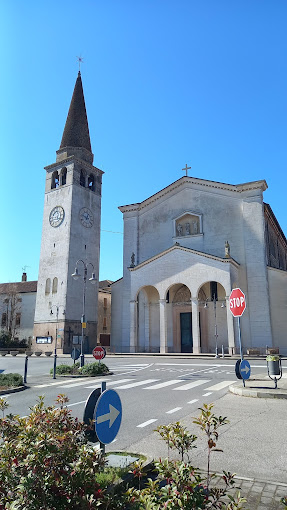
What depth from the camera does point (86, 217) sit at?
45.8m

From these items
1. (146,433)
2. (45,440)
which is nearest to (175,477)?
(45,440)

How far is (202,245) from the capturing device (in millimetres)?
36469

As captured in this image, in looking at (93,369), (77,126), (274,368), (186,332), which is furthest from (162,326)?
(77,126)

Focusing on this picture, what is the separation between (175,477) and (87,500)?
65 centimetres

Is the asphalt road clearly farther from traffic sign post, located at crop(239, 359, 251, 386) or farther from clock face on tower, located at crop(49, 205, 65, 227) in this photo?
clock face on tower, located at crop(49, 205, 65, 227)

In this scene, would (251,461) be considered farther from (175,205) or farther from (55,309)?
(55,309)

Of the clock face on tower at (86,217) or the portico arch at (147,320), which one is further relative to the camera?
the clock face on tower at (86,217)

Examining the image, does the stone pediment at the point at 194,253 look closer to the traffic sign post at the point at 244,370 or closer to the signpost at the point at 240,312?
the signpost at the point at 240,312

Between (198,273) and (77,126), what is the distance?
28.2m

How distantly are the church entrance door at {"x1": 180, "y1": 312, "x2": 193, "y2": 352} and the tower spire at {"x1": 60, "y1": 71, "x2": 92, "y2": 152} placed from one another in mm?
26685

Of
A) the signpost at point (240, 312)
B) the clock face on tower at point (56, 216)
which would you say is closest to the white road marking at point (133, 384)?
the signpost at point (240, 312)

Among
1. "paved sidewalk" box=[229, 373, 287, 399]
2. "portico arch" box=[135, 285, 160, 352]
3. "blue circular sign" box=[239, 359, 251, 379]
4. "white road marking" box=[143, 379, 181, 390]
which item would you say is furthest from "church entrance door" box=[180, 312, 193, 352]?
"blue circular sign" box=[239, 359, 251, 379]

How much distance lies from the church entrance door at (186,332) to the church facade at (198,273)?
95 mm

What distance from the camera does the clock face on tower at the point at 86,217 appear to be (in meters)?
45.1
